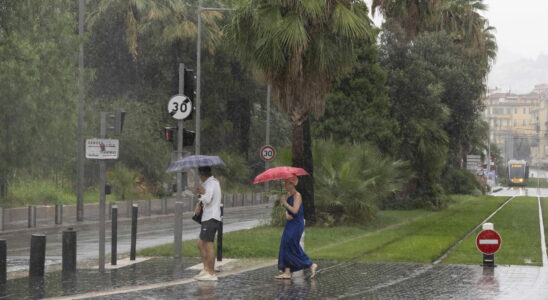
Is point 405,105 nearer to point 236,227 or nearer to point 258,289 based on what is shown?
point 236,227

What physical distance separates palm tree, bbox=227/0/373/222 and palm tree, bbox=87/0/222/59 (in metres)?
22.7

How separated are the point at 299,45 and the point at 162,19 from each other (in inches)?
1032

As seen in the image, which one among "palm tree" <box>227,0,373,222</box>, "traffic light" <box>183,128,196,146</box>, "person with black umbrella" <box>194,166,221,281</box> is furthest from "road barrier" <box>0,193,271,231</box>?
"person with black umbrella" <box>194,166,221,281</box>

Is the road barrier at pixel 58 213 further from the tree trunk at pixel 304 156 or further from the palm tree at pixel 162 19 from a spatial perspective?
the palm tree at pixel 162 19

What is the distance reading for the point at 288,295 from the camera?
1352 centimetres

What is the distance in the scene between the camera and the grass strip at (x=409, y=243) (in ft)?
65.3

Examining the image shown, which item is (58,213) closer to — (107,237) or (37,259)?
(107,237)

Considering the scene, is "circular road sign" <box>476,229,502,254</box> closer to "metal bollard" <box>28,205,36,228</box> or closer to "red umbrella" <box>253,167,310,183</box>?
"red umbrella" <box>253,167,310,183</box>

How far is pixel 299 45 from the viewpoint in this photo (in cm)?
2594

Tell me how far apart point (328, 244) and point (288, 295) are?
32.4ft

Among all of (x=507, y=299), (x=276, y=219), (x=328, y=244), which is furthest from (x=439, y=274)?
(x=276, y=219)

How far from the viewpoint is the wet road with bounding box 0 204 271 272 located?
2094 cm

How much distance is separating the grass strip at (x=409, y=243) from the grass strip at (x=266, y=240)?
68 centimetres

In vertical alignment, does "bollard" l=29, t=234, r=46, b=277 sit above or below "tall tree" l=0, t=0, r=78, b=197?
below
